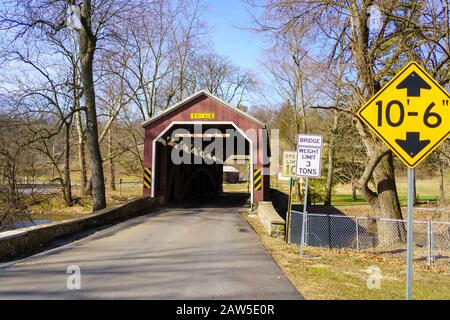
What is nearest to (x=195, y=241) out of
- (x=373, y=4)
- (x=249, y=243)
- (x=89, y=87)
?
(x=249, y=243)

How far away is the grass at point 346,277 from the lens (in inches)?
240

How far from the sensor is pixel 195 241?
35.6 feet

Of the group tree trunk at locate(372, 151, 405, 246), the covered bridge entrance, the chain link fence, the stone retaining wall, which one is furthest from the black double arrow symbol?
the covered bridge entrance

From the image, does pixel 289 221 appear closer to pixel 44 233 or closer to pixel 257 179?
pixel 44 233

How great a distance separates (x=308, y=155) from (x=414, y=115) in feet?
14.4

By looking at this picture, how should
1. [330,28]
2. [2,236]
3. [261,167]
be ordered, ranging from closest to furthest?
1. [2,236]
2. [330,28]
3. [261,167]

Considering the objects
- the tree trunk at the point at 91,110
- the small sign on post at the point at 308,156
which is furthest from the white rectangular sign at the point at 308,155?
the tree trunk at the point at 91,110

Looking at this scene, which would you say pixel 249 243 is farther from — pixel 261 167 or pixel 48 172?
pixel 48 172

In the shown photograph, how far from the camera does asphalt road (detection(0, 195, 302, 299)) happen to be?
232 inches

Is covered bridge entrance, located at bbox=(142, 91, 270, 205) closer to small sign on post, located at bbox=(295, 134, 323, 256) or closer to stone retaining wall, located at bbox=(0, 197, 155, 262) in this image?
stone retaining wall, located at bbox=(0, 197, 155, 262)

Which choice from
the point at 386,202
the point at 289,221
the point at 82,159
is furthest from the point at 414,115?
the point at 82,159

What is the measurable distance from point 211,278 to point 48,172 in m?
22.6

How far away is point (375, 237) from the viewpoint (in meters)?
16.5

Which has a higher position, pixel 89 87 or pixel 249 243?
pixel 89 87
